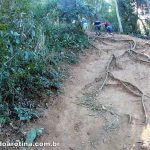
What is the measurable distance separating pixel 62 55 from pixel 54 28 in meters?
1.83

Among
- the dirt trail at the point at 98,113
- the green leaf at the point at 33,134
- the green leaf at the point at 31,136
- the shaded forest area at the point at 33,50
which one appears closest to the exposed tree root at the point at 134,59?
the dirt trail at the point at 98,113

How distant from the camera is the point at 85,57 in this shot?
12.8m

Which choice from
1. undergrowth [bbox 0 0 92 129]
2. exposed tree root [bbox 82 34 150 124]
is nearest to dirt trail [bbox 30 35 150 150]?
exposed tree root [bbox 82 34 150 124]

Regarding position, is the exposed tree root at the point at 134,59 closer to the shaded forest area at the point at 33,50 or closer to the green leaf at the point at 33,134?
the shaded forest area at the point at 33,50

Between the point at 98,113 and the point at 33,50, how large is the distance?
2857 mm

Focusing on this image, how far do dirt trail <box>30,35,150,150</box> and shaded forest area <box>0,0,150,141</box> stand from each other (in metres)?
0.55

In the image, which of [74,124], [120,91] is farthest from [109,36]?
[74,124]

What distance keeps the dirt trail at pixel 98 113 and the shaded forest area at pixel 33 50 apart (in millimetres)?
546

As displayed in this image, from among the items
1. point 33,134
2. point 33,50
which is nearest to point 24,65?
point 33,50

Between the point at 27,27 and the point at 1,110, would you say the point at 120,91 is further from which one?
the point at 1,110

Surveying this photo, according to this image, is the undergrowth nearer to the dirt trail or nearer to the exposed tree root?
the dirt trail

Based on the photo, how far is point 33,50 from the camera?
8.98 meters

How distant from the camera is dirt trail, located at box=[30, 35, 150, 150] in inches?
260

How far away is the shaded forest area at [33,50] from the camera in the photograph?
6.94 metres
